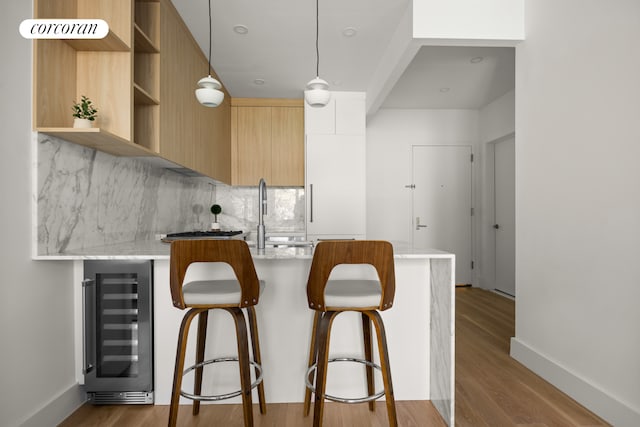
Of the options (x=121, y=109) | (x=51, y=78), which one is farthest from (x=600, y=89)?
(x=51, y=78)

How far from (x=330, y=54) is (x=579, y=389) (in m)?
3.09

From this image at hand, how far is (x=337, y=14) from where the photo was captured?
101 inches

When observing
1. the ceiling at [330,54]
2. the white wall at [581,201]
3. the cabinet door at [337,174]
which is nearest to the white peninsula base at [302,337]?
the white wall at [581,201]

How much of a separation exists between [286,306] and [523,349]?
72.4 inches

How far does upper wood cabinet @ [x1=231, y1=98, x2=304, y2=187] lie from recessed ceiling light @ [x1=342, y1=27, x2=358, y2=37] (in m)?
1.64

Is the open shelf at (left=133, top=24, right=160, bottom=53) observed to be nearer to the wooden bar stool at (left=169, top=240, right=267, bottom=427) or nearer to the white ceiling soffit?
the wooden bar stool at (left=169, top=240, right=267, bottom=427)

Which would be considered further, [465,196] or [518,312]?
[465,196]

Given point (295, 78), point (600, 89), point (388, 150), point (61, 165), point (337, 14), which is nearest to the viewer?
point (61, 165)

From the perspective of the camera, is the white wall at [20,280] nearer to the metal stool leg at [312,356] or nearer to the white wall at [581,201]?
the metal stool leg at [312,356]

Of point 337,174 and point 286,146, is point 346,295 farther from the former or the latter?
point 286,146

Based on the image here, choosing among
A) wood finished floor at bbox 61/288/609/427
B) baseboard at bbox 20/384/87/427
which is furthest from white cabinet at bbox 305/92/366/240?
baseboard at bbox 20/384/87/427

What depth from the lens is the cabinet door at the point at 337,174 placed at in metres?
4.29

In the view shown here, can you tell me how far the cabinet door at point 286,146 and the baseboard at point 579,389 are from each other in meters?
2.96

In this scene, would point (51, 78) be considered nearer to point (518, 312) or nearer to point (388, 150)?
point (518, 312)
